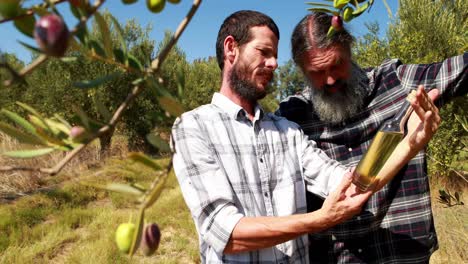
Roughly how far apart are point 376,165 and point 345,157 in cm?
48

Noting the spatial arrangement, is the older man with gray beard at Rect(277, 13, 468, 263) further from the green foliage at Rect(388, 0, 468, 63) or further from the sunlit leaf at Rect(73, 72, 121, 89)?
the green foliage at Rect(388, 0, 468, 63)

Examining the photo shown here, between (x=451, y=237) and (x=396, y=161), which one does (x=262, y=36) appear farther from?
(x=451, y=237)

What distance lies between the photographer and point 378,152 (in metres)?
0.81

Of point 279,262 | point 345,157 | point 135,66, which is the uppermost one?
point 135,66

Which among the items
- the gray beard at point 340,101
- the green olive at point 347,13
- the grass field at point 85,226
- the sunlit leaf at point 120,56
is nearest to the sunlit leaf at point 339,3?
the green olive at point 347,13

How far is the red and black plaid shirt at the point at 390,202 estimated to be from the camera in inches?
49.4

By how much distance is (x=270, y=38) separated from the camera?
1188 millimetres

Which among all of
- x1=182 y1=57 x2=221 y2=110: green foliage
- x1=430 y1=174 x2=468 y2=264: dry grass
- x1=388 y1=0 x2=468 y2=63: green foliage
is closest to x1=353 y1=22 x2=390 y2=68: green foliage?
x1=388 y1=0 x2=468 y2=63: green foliage

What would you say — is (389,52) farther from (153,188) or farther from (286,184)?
(153,188)

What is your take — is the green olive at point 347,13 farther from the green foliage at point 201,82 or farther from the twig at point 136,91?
the green foliage at point 201,82

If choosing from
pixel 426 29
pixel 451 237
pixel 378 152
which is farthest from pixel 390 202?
pixel 426 29

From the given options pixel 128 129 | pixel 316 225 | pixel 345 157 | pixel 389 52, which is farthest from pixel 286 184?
pixel 128 129

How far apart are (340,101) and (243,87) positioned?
1.14 ft

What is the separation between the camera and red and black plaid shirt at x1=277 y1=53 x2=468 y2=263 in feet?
4.11
